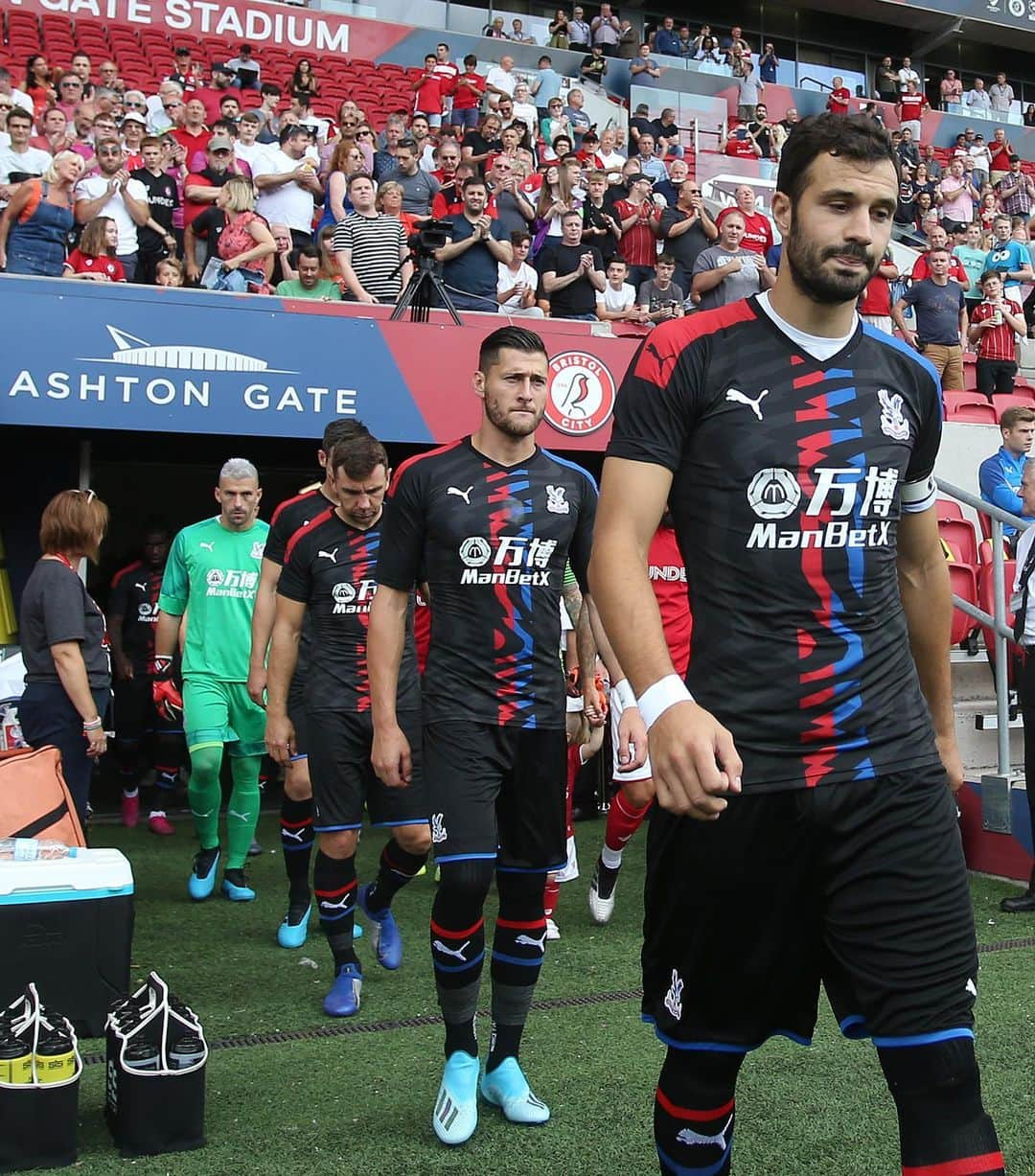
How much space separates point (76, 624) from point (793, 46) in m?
27.9

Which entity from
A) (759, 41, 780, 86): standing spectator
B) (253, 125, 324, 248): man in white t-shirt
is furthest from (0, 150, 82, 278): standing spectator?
(759, 41, 780, 86): standing spectator

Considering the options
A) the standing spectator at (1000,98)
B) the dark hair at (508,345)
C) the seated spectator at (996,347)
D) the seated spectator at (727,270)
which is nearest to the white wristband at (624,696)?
the dark hair at (508,345)

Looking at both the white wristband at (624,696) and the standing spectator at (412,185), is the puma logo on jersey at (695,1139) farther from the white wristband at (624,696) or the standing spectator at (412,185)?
the standing spectator at (412,185)

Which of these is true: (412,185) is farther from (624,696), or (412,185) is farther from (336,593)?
(624,696)

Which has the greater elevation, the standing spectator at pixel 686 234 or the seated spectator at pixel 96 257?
the standing spectator at pixel 686 234

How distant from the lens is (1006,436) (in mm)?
8609

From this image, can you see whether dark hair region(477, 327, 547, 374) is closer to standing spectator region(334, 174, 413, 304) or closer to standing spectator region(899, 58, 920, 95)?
standing spectator region(334, 174, 413, 304)

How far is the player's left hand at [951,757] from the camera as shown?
2.57 meters

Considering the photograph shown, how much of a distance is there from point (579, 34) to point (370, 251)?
1704 centimetres

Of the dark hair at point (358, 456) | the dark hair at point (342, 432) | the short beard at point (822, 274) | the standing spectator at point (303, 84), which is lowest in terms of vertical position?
the dark hair at point (358, 456)

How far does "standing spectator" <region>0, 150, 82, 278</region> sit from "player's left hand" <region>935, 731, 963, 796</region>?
7565 mm

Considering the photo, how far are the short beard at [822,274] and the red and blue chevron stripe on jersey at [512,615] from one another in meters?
1.73

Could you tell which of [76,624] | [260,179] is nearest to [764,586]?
[76,624]

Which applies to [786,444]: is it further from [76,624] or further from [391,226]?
[391,226]
